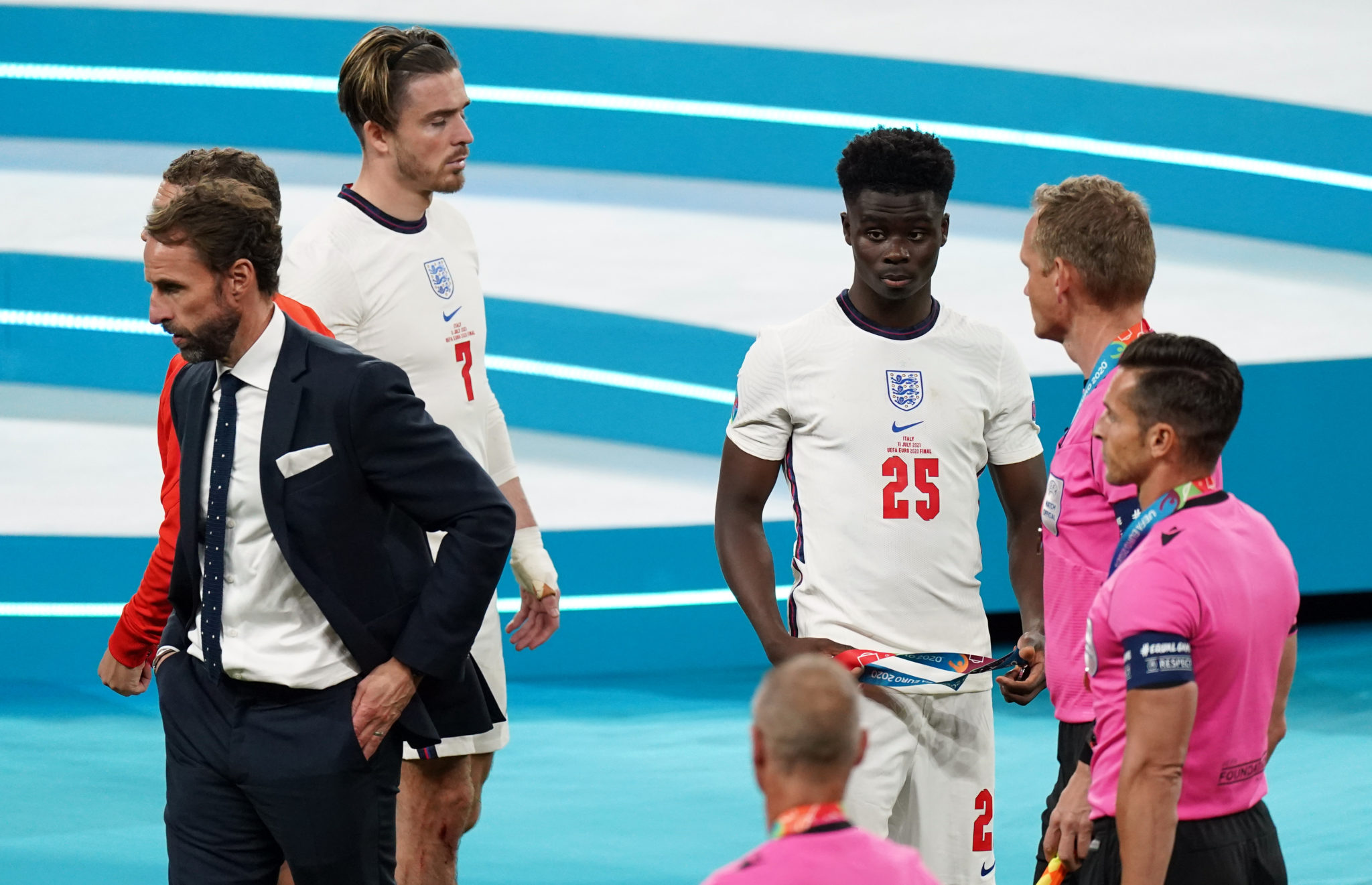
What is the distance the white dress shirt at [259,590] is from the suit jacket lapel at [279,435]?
0.05 ft

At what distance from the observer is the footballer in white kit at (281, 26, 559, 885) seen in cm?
260

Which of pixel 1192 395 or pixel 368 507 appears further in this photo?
pixel 368 507

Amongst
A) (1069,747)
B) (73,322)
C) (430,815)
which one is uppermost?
(73,322)

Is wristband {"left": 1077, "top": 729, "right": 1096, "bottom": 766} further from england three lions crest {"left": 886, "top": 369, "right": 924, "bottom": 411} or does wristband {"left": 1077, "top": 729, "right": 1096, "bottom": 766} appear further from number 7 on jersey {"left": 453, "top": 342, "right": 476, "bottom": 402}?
number 7 on jersey {"left": 453, "top": 342, "right": 476, "bottom": 402}

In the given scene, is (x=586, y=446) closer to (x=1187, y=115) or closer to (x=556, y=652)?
(x=556, y=652)

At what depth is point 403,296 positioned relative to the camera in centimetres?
261

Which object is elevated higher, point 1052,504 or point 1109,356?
point 1109,356

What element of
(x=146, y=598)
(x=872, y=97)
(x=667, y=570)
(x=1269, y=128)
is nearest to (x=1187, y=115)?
(x=1269, y=128)

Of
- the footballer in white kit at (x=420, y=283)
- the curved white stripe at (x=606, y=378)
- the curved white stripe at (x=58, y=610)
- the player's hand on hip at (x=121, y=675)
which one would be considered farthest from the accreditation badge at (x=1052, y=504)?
the curved white stripe at (x=606, y=378)

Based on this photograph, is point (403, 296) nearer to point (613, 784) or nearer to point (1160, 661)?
point (1160, 661)

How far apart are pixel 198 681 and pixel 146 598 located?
14.0 inches

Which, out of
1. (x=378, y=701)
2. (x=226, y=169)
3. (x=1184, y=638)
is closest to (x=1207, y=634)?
(x=1184, y=638)

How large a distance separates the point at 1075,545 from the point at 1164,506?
39 cm

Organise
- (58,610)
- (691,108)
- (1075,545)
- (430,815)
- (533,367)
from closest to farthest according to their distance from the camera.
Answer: (1075,545)
(430,815)
(58,610)
(533,367)
(691,108)
